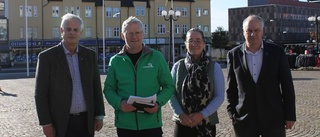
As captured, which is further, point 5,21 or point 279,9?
point 279,9

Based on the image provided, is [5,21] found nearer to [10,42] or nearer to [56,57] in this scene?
[10,42]

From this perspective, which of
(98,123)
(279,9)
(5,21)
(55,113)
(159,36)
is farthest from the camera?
(279,9)

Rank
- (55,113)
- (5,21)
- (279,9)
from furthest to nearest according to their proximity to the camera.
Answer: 1. (279,9)
2. (5,21)
3. (55,113)

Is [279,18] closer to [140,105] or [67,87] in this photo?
[140,105]

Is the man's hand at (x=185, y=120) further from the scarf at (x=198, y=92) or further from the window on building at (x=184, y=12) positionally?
the window on building at (x=184, y=12)

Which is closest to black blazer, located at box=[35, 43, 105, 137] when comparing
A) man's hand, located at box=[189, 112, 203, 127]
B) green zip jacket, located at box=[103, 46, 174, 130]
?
green zip jacket, located at box=[103, 46, 174, 130]

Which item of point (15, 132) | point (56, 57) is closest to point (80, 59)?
point (56, 57)

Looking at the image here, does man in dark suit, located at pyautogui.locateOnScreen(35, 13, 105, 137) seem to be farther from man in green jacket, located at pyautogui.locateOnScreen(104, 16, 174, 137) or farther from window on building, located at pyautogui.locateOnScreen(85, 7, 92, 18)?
window on building, located at pyautogui.locateOnScreen(85, 7, 92, 18)

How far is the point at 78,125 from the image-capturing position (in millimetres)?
4387

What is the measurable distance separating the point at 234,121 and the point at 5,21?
55883 millimetres

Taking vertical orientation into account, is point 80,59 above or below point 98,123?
above

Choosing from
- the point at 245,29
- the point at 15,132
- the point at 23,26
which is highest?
the point at 23,26

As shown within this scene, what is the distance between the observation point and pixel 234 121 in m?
4.68

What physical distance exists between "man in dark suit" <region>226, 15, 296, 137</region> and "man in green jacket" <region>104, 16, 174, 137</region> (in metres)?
0.83
